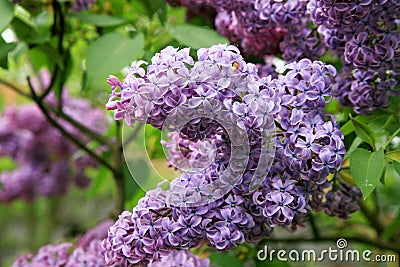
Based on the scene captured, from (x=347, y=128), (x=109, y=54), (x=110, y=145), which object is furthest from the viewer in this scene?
(x=110, y=145)

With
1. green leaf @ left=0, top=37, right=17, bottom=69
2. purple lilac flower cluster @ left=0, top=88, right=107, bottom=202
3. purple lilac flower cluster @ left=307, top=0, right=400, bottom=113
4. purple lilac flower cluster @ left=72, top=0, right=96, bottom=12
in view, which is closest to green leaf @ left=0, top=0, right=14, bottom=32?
green leaf @ left=0, top=37, right=17, bottom=69

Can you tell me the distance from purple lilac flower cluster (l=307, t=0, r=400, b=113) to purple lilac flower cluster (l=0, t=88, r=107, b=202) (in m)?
0.86

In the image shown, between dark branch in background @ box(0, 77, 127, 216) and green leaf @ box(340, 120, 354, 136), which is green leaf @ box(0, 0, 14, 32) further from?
green leaf @ box(340, 120, 354, 136)

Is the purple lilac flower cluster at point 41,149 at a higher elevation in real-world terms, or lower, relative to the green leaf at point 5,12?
lower

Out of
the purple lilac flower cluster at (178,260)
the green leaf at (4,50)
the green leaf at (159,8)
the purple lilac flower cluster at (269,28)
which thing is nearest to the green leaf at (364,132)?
the purple lilac flower cluster at (269,28)

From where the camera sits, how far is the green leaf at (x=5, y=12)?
813 millimetres

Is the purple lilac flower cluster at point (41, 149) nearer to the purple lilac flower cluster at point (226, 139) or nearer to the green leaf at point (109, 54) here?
the green leaf at point (109, 54)

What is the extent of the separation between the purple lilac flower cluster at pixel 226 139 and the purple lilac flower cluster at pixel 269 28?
0.48 feet

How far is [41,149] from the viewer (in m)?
1.60

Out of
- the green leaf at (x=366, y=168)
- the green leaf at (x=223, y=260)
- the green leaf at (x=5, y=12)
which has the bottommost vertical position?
the green leaf at (x=223, y=260)

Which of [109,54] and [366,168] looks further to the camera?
[109,54]

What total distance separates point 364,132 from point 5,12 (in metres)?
0.48

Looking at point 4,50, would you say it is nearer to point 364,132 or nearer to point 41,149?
point 364,132

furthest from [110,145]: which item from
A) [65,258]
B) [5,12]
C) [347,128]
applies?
[347,128]
